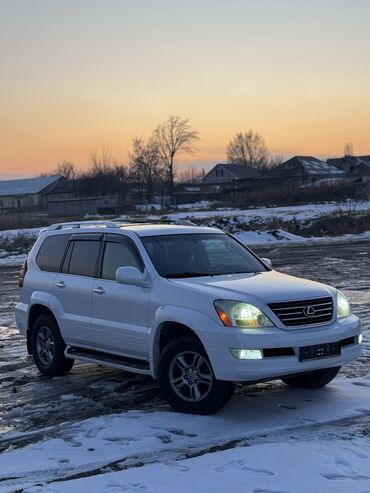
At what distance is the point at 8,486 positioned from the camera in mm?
4816

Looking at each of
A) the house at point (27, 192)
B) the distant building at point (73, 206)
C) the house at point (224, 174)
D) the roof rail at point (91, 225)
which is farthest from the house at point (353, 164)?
the roof rail at point (91, 225)

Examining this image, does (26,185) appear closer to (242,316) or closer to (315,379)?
(315,379)

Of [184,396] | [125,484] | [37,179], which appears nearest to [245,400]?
[184,396]

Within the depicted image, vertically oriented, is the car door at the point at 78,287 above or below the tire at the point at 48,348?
above

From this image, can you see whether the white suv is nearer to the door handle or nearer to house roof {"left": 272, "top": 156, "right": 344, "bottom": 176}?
the door handle

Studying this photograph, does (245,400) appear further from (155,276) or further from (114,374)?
(114,374)

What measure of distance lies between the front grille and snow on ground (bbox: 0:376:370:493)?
0.86m

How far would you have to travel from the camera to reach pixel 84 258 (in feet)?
26.5

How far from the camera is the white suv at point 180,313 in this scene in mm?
6070

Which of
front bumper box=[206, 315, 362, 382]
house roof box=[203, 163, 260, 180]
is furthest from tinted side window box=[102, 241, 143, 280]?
house roof box=[203, 163, 260, 180]

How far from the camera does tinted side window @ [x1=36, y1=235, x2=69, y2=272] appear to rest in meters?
8.52

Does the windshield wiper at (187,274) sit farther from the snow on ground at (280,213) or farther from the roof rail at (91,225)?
the snow on ground at (280,213)

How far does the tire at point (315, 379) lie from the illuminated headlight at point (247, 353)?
1.32 metres

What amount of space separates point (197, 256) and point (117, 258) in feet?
2.97
